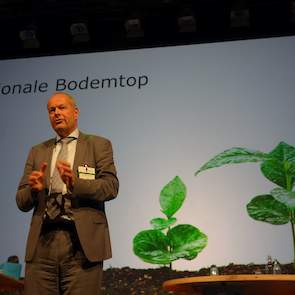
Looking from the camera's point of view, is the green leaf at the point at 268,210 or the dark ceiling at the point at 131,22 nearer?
the green leaf at the point at 268,210

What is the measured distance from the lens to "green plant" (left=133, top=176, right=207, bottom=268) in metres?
3.45

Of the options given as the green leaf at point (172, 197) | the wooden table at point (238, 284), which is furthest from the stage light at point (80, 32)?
the wooden table at point (238, 284)

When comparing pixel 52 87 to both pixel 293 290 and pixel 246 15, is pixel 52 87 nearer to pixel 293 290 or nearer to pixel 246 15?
pixel 246 15

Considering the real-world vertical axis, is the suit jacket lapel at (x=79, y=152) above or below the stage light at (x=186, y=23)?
below

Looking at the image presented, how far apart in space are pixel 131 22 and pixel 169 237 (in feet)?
6.20

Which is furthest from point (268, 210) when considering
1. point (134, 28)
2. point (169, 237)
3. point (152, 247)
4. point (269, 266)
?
point (134, 28)

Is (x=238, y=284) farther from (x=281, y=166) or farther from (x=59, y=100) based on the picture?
(x=281, y=166)

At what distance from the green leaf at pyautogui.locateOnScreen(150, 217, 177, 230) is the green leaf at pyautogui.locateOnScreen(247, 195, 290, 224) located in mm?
518

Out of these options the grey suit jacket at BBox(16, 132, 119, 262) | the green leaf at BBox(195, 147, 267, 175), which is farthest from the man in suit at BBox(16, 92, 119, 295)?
the green leaf at BBox(195, 147, 267, 175)

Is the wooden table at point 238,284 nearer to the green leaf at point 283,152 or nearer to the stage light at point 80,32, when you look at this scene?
the green leaf at point 283,152

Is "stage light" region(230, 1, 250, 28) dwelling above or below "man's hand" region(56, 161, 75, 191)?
above

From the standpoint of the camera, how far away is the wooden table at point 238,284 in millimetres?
2275

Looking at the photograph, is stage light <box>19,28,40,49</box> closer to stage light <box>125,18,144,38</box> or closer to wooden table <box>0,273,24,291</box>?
stage light <box>125,18,144,38</box>

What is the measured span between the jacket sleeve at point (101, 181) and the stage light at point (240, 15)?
2.33 m
